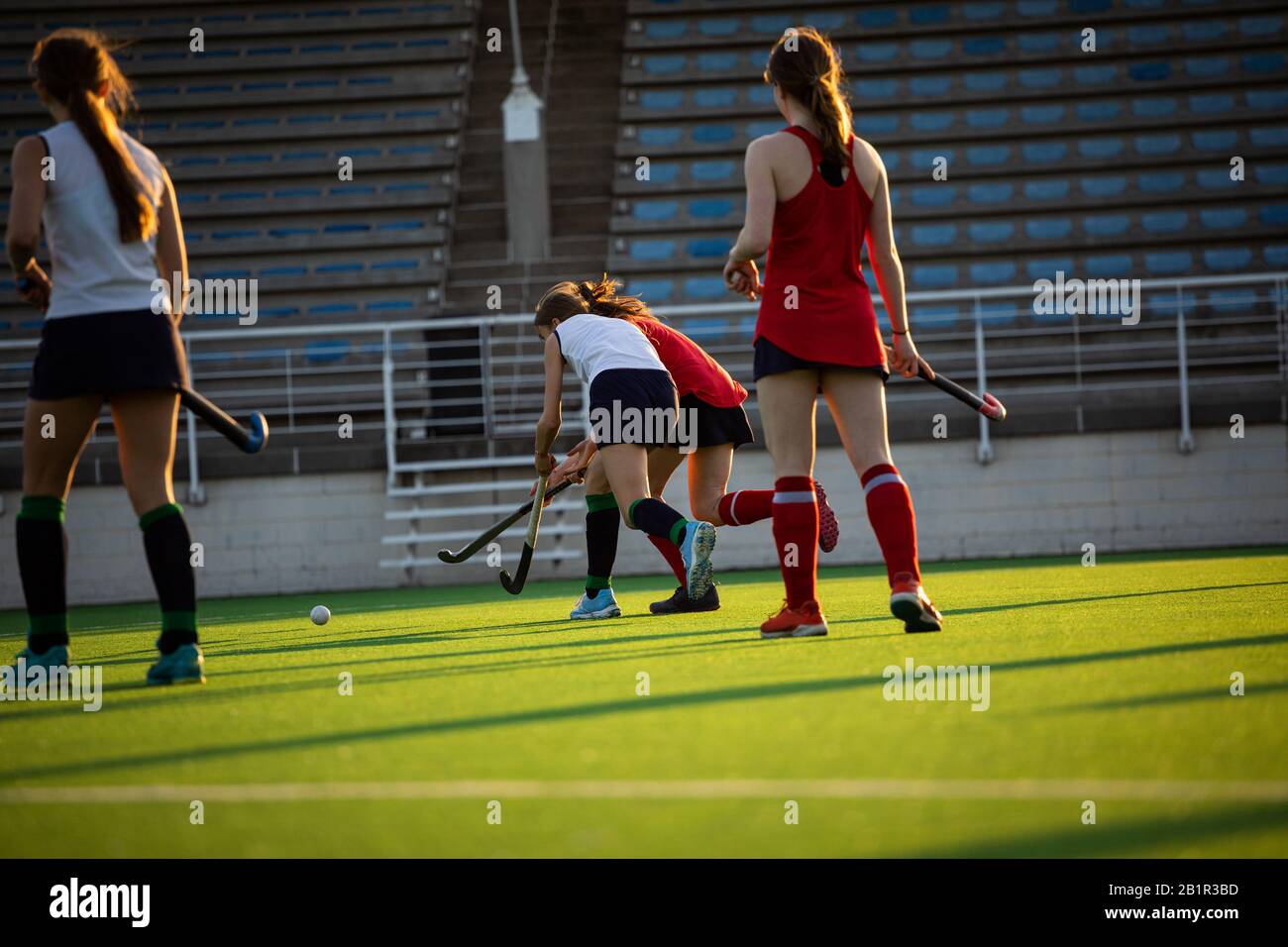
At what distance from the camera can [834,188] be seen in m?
4.16

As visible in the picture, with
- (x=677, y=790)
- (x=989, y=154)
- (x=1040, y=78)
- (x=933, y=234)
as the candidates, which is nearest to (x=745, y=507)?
(x=677, y=790)

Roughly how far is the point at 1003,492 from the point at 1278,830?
8240 millimetres

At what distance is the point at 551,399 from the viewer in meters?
5.51

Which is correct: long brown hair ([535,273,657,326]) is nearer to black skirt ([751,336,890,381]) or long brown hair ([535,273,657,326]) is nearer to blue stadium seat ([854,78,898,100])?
black skirt ([751,336,890,381])

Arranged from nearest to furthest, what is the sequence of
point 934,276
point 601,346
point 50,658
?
point 50,658 < point 601,346 < point 934,276

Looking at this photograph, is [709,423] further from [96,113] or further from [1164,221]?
[1164,221]

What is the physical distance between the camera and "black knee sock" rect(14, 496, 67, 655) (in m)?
3.77

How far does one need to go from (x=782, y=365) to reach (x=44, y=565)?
202 centimetres

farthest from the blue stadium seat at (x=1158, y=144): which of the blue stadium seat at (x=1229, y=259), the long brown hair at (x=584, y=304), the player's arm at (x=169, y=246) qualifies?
the player's arm at (x=169, y=246)

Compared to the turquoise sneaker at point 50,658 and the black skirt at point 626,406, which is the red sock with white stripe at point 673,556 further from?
the turquoise sneaker at point 50,658

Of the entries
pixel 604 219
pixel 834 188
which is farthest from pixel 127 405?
pixel 604 219

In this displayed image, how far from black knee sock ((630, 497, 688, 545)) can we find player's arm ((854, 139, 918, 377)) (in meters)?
1.12

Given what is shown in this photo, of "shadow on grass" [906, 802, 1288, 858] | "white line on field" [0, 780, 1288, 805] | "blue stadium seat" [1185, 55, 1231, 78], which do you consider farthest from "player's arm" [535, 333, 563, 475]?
"blue stadium seat" [1185, 55, 1231, 78]
